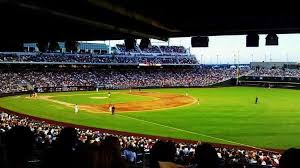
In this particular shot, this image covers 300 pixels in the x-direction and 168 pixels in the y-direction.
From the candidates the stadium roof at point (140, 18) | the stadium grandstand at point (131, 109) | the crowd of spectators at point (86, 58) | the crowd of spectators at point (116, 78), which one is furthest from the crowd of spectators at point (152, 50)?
the stadium roof at point (140, 18)

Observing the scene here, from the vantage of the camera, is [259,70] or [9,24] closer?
[9,24]

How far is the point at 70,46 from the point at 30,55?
6423 centimetres

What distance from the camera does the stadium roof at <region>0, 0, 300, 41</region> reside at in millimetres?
11742

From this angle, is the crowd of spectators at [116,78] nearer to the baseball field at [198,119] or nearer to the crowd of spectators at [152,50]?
the crowd of spectators at [152,50]

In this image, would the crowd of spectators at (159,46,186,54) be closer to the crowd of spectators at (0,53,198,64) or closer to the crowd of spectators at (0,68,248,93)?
the crowd of spectators at (0,53,198,64)

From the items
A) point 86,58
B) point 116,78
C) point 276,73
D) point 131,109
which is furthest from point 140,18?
point 276,73

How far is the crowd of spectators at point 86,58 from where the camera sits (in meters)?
79.9

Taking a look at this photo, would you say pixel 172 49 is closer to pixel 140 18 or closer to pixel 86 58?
pixel 86 58

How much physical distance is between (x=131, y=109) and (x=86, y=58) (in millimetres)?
48725

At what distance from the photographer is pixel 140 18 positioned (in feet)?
47.6

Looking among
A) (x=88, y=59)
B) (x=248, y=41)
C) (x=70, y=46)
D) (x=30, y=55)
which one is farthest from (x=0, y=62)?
(x=248, y=41)

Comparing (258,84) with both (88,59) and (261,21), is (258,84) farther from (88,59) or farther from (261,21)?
(261,21)

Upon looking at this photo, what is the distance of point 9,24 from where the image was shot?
16.0 m

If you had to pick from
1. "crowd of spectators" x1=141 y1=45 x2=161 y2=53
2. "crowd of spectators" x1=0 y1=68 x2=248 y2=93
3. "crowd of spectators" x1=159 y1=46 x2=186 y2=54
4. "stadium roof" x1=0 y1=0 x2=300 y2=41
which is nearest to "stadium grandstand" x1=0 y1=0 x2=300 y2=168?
"stadium roof" x1=0 y1=0 x2=300 y2=41
